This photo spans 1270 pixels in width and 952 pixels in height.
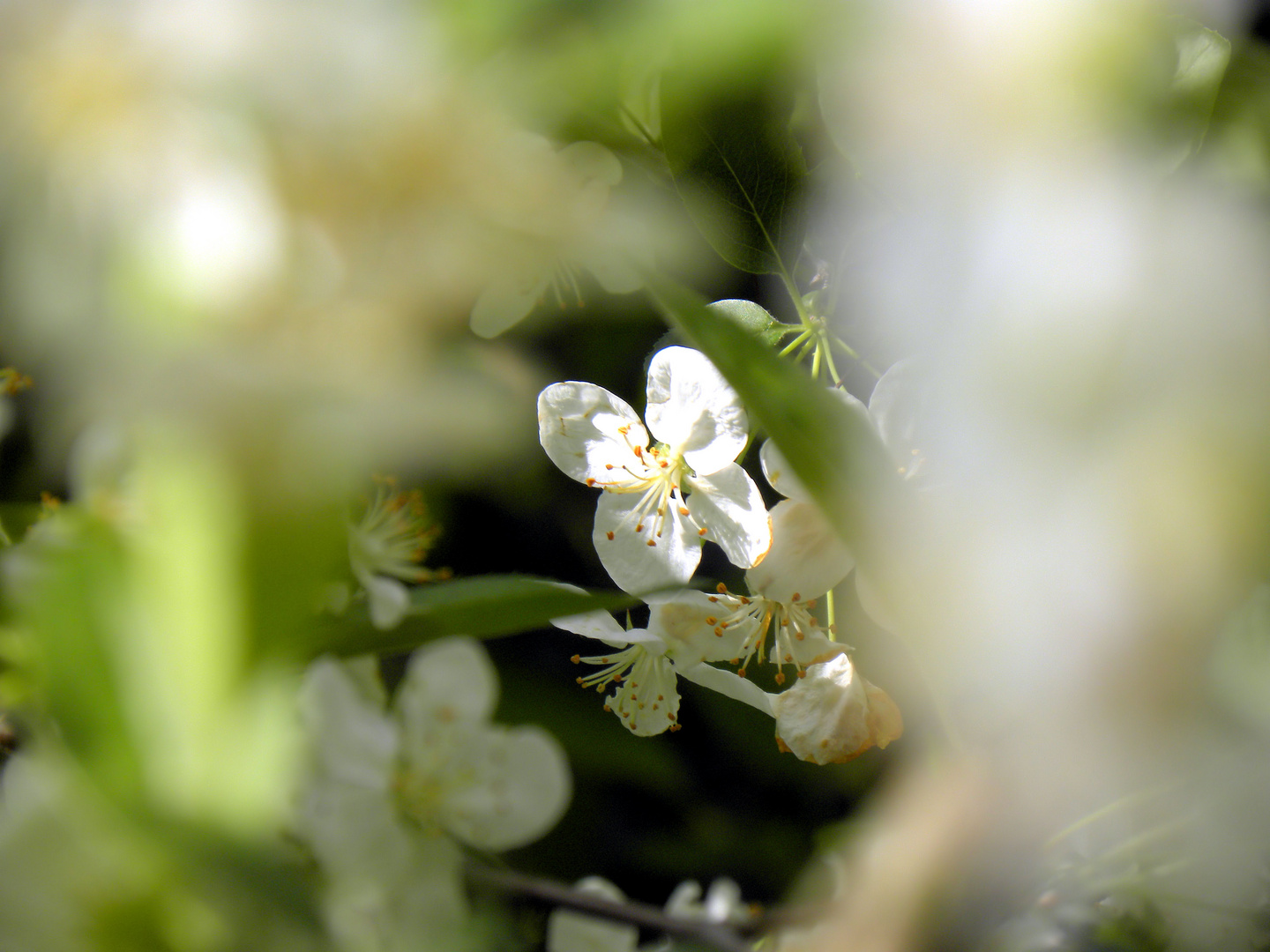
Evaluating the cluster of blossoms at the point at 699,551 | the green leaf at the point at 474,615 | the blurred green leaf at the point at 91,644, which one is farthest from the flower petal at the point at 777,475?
the blurred green leaf at the point at 91,644

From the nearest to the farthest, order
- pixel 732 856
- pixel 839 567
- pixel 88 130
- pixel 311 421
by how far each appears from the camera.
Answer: pixel 311 421
pixel 88 130
pixel 839 567
pixel 732 856

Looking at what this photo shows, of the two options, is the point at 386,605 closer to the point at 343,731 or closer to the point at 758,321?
the point at 343,731

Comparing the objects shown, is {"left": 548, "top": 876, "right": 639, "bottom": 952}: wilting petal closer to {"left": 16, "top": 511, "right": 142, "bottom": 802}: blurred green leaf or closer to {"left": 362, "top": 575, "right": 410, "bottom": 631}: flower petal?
{"left": 362, "top": 575, "right": 410, "bottom": 631}: flower petal

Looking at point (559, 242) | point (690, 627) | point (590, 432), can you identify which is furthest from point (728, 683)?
point (559, 242)

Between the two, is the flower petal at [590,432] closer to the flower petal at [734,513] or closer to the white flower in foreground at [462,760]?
the flower petal at [734,513]

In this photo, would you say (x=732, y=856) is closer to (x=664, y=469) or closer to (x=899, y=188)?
(x=664, y=469)

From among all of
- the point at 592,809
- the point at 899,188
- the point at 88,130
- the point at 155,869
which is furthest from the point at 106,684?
the point at 592,809

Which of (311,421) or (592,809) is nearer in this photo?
(311,421)
